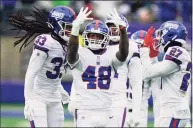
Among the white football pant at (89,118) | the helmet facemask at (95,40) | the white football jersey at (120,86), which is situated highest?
the helmet facemask at (95,40)

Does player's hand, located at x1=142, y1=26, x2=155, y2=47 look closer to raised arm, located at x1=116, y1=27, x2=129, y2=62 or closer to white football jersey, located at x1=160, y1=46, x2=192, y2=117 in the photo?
white football jersey, located at x1=160, y1=46, x2=192, y2=117

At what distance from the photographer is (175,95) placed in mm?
7945

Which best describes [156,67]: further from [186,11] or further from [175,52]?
[186,11]

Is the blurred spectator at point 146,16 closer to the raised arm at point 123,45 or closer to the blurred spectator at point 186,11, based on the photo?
the blurred spectator at point 186,11

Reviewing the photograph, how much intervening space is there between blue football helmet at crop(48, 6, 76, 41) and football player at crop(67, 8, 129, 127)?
76 cm

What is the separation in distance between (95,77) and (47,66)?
1.06 meters

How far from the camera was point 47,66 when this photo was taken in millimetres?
8070

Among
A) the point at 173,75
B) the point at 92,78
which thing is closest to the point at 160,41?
the point at 173,75

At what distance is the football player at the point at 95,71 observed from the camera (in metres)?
7.07

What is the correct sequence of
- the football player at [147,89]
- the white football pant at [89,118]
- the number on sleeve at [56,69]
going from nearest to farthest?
the white football pant at [89,118], the number on sleeve at [56,69], the football player at [147,89]

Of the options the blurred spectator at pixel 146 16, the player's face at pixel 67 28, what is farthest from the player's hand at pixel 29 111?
the blurred spectator at pixel 146 16

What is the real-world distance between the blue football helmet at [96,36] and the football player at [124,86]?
0.88m

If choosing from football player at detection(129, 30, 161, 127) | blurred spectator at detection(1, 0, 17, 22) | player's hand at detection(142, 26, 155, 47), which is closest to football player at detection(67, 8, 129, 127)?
player's hand at detection(142, 26, 155, 47)

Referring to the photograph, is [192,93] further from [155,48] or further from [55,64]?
[55,64]
